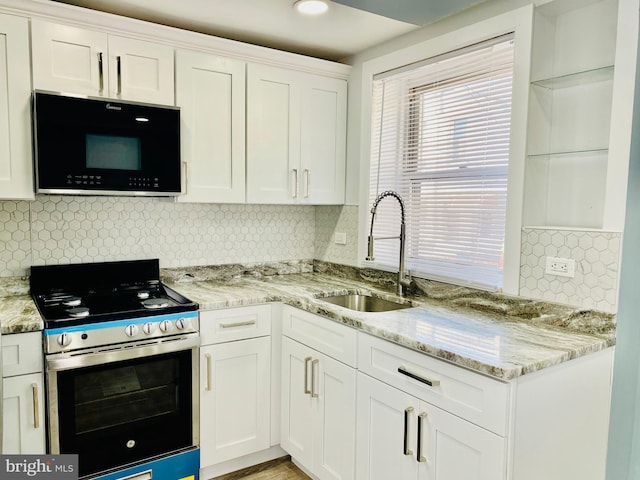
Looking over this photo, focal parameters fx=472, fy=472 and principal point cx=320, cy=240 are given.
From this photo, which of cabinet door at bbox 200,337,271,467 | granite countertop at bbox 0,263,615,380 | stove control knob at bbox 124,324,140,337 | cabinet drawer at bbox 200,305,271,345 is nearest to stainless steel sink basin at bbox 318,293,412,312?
granite countertop at bbox 0,263,615,380

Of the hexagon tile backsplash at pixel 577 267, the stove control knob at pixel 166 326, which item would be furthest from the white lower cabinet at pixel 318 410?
the hexagon tile backsplash at pixel 577 267

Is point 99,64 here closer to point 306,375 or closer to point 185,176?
point 185,176

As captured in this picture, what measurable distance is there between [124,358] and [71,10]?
1.63 m

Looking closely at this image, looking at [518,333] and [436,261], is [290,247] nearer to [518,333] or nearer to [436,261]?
[436,261]

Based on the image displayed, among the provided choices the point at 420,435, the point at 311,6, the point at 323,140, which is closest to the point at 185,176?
the point at 323,140

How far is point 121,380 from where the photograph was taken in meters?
2.14

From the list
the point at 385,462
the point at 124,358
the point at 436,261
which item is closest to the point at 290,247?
the point at 436,261

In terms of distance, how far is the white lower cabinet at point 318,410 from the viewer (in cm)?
213

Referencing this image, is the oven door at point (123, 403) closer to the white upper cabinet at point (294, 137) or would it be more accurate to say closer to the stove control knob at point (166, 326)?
the stove control knob at point (166, 326)

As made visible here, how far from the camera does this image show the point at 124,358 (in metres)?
2.10

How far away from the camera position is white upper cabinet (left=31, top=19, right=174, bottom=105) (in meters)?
2.16

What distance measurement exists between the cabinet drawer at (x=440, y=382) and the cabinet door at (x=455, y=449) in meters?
0.03

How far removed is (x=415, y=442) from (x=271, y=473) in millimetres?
1120

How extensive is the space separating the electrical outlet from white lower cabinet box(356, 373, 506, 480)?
773 mm
